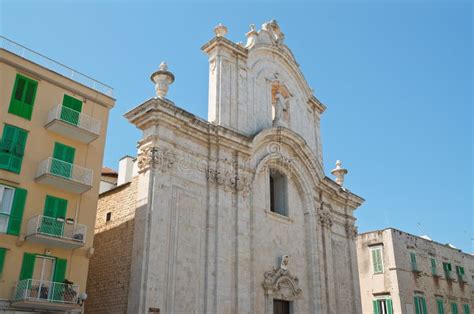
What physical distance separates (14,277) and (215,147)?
8.34 metres

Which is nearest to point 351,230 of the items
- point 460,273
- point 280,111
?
point 280,111

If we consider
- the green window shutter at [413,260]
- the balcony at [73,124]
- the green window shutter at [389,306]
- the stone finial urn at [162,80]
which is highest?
the stone finial urn at [162,80]

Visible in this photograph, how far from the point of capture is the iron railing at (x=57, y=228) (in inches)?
516

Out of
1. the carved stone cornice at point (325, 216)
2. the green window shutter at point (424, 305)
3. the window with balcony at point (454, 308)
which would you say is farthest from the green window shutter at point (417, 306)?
the carved stone cornice at point (325, 216)

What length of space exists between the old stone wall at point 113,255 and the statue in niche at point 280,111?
24.9 feet

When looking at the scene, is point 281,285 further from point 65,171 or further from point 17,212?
point 17,212

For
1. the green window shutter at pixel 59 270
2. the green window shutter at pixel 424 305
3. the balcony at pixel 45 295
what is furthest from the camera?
the green window shutter at pixel 424 305

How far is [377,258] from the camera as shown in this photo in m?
28.7

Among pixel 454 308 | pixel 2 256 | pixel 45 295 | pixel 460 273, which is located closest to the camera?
pixel 2 256

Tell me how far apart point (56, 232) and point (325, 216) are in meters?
13.2

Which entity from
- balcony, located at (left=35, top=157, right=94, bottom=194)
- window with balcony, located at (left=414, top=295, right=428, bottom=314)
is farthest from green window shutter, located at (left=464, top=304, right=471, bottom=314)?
balcony, located at (left=35, top=157, right=94, bottom=194)

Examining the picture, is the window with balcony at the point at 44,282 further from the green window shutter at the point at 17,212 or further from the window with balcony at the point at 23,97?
the window with balcony at the point at 23,97

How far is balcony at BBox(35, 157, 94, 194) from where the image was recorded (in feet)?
45.0

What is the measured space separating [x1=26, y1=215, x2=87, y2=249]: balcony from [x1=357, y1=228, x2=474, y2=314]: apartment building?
62.9 feet
